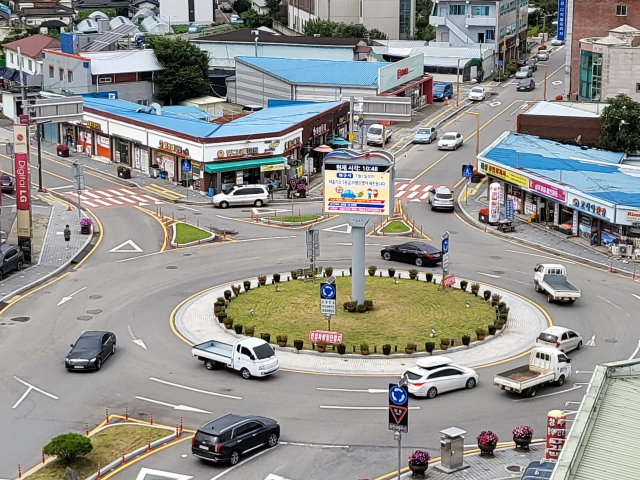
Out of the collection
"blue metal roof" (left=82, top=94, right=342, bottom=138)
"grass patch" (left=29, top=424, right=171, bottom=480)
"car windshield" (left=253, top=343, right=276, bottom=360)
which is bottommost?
"grass patch" (left=29, top=424, right=171, bottom=480)

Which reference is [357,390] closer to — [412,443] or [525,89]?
[412,443]

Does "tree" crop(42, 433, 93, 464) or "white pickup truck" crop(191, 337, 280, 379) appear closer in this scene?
"tree" crop(42, 433, 93, 464)

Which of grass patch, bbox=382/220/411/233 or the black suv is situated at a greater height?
the black suv

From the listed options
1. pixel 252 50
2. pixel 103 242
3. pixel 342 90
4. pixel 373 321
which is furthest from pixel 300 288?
pixel 252 50

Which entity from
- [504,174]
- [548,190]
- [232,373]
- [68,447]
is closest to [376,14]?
[504,174]

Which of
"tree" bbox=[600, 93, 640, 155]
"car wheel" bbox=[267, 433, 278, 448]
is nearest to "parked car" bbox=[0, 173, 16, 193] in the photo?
"tree" bbox=[600, 93, 640, 155]

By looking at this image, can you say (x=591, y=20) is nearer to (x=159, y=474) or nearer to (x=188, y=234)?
(x=188, y=234)

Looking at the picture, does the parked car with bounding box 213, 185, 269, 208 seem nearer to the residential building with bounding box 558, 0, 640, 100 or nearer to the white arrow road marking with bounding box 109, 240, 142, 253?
the white arrow road marking with bounding box 109, 240, 142, 253
